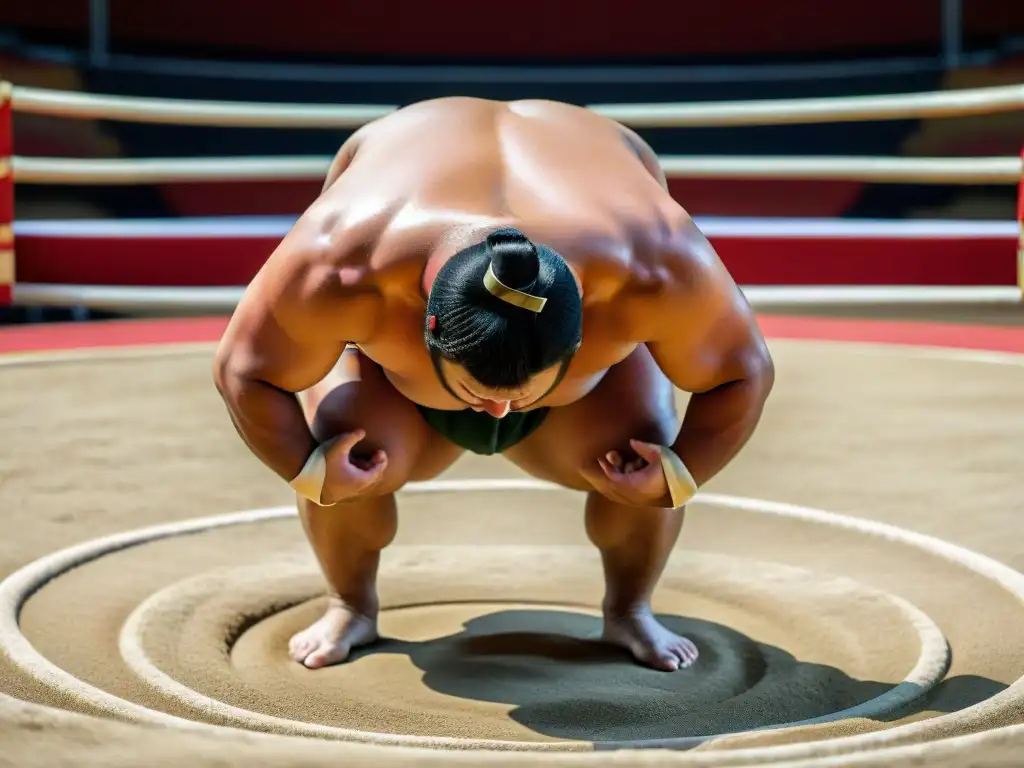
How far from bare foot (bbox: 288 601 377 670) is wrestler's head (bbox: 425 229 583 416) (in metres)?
0.52

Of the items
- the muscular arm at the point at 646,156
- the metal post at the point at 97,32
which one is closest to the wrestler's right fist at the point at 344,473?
the muscular arm at the point at 646,156

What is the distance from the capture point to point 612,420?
1505mm

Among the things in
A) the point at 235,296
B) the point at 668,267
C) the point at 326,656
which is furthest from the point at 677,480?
the point at 235,296

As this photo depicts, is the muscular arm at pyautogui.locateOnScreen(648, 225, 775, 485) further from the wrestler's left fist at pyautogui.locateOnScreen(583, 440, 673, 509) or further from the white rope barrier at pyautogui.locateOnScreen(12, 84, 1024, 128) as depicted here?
the white rope barrier at pyautogui.locateOnScreen(12, 84, 1024, 128)

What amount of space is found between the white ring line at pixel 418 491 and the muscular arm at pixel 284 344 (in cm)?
31

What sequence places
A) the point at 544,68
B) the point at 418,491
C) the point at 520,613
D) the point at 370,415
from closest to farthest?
the point at 370,415, the point at 520,613, the point at 418,491, the point at 544,68

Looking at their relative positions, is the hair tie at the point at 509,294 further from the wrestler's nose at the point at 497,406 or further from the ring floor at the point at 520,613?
the ring floor at the point at 520,613

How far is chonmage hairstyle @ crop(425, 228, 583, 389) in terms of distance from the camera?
1.11m

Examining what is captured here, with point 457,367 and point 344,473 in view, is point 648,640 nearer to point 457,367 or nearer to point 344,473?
point 344,473

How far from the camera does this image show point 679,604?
5.92 ft

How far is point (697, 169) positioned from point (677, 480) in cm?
374

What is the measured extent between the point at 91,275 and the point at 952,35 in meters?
3.68

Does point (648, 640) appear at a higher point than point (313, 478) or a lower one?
lower

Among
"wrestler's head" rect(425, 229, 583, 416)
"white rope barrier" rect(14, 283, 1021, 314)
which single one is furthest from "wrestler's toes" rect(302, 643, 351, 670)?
"white rope barrier" rect(14, 283, 1021, 314)
